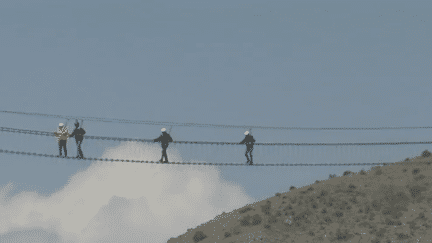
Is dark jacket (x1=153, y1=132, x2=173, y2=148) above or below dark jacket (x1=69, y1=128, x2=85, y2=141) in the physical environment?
below

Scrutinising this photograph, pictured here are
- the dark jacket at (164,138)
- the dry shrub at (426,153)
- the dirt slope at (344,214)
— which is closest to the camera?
the dark jacket at (164,138)

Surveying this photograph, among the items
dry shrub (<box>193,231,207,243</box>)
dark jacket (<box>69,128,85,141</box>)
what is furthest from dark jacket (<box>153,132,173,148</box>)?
dry shrub (<box>193,231,207,243</box>)

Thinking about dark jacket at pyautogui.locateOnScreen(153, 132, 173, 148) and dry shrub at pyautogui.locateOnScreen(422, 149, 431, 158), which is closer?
dark jacket at pyautogui.locateOnScreen(153, 132, 173, 148)

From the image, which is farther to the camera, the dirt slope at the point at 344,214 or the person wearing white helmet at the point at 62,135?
the dirt slope at the point at 344,214

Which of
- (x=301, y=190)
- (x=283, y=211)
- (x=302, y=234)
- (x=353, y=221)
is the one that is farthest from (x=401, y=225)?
(x=301, y=190)

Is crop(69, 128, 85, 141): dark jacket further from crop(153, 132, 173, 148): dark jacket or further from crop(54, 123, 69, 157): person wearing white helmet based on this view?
crop(153, 132, 173, 148): dark jacket

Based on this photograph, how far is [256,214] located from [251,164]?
4910 centimetres

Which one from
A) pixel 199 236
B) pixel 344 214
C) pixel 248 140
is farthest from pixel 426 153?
pixel 248 140

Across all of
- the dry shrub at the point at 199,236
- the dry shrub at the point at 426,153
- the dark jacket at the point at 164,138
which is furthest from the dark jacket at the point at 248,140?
the dry shrub at the point at 426,153

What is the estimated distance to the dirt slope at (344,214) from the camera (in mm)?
72562

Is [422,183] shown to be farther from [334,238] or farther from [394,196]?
[334,238]

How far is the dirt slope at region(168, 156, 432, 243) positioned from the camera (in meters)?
72.6

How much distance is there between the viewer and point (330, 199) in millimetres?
89125

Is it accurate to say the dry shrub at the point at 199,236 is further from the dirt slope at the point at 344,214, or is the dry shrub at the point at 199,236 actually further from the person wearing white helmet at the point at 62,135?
the person wearing white helmet at the point at 62,135
